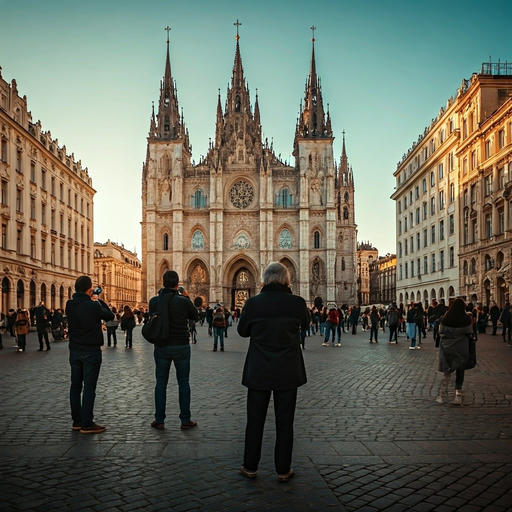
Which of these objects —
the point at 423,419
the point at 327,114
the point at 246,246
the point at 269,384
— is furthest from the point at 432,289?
the point at 269,384

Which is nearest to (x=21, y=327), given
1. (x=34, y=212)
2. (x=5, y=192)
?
(x=5, y=192)

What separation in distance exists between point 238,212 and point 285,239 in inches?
252

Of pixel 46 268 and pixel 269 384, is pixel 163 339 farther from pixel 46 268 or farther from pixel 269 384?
pixel 46 268

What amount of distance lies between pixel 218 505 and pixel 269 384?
107 centimetres

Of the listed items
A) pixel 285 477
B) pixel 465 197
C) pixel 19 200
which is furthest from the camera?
pixel 465 197

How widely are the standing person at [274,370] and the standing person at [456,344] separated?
14.1ft

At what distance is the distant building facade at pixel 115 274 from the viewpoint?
88.7 meters

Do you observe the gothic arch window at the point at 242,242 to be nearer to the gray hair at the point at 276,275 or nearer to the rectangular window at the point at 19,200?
the rectangular window at the point at 19,200

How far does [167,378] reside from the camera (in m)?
6.90

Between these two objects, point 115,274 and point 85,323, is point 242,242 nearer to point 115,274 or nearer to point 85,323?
point 115,274

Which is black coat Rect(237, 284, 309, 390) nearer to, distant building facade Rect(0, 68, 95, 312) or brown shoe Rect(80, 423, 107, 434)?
brown shoe Rect(80, 423, 107, 434)

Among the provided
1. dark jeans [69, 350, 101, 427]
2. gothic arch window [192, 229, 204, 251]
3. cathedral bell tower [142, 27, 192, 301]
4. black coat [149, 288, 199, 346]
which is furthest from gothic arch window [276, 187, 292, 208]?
dark jeans [69, 350, 101, 427]

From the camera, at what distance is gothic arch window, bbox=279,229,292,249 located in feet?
221

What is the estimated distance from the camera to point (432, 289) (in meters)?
49.4
